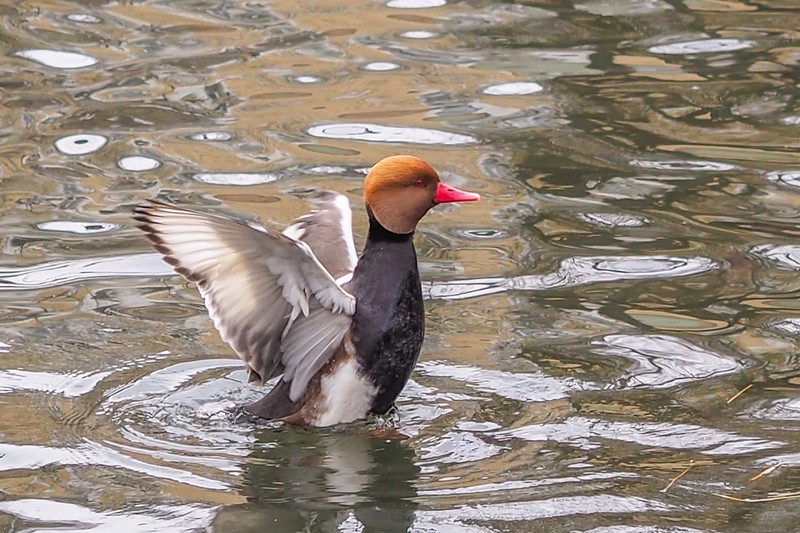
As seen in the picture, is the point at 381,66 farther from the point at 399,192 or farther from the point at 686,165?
the point at 399,192

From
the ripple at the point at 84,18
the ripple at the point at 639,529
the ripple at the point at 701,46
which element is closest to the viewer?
the ripple at the point at 639,529

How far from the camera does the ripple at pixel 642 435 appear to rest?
5.80 m

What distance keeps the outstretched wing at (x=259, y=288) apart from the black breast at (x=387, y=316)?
0.26ft

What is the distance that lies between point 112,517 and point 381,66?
6327mm

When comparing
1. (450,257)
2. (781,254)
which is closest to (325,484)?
(450,257)

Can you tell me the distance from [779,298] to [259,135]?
3841 mm

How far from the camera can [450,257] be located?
7992 millimetres

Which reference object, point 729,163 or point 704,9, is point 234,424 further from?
point 704,9

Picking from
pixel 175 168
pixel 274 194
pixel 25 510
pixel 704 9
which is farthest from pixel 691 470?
pixel 704 9

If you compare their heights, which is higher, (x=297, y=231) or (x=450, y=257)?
(x=297, y=231)

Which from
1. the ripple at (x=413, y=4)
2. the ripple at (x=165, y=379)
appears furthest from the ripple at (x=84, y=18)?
the ripple at (x=165, y=379)

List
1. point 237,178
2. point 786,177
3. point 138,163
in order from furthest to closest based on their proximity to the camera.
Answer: point 138,163
point 237,178
point 786,177

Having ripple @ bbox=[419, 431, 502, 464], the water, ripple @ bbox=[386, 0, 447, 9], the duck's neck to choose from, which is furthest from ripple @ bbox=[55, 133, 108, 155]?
ripple @ bbox=[419, 431, 502, 464]

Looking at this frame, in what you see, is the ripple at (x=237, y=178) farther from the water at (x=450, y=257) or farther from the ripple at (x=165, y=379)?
the ripple at (x=165, y=379)
